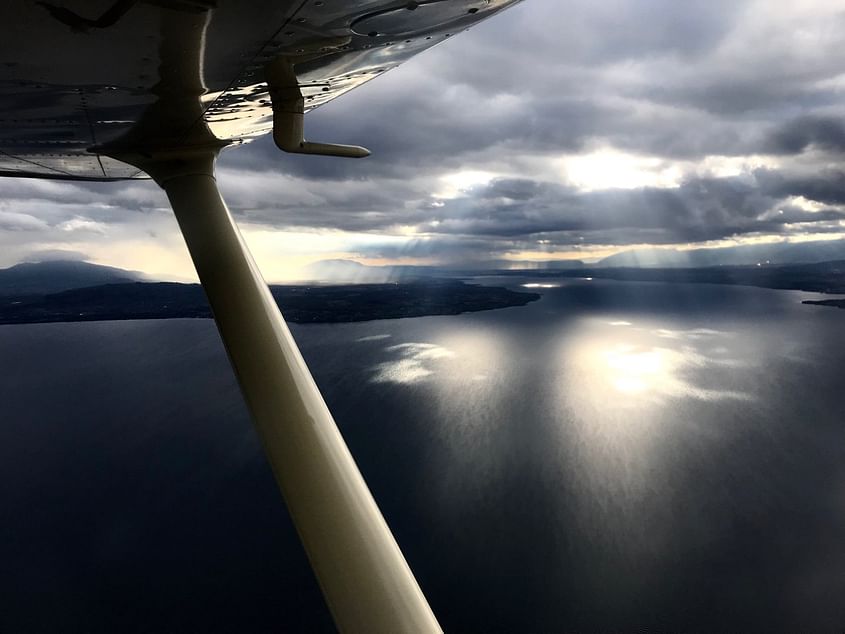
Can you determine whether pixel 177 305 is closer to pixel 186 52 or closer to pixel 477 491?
pixel 477 491

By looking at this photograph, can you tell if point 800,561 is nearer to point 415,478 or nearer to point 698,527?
point 698,527

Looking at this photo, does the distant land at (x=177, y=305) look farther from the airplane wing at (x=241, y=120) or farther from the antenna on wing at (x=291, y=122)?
the antenna on wing at (x=291, y=122)

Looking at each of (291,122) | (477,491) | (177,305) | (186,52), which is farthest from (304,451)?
(177,305)

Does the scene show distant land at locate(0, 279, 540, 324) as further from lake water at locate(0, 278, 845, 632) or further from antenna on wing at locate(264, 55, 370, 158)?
antenna on wing at locate(264, 55, 370, 158)

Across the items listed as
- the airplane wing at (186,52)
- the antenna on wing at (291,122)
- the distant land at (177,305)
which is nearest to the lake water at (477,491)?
the antenna on wing at (291,122)

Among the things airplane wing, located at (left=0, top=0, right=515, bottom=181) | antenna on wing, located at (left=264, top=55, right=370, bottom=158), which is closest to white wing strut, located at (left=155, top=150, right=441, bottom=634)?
airplane wing, located at (left=0, top=0, right=515, bottom=181)

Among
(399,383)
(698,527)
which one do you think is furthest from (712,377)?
(399,383)
